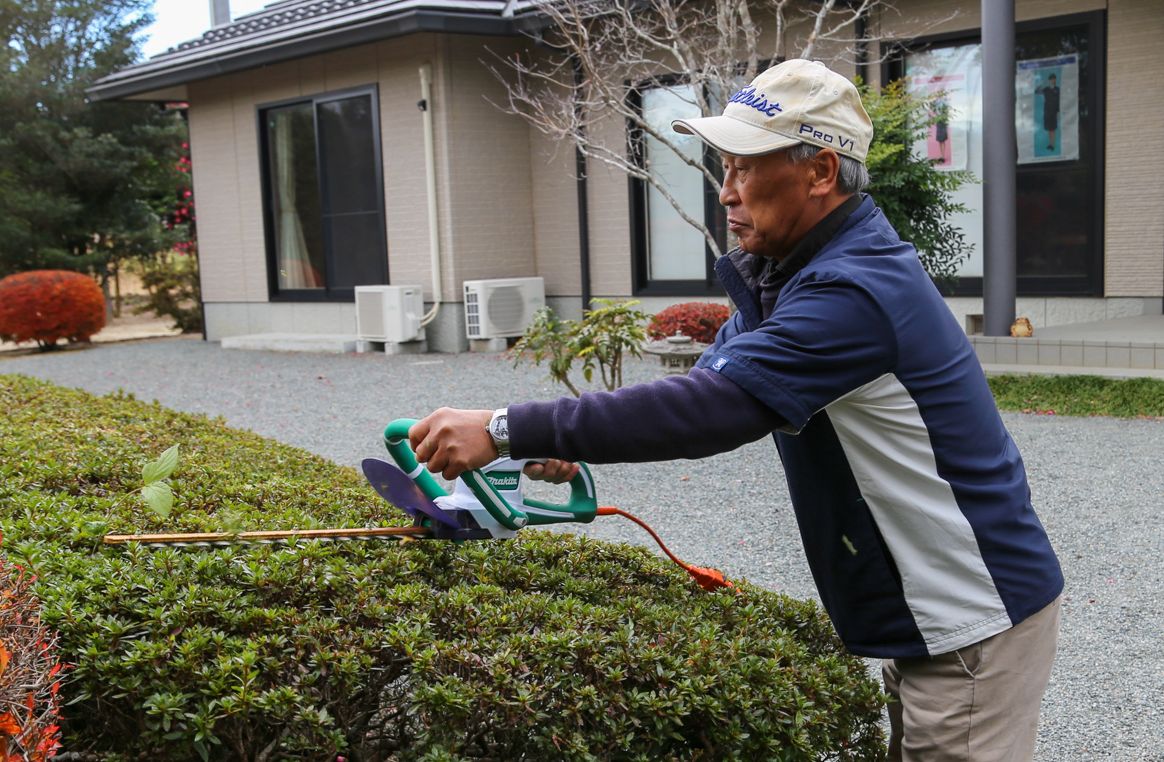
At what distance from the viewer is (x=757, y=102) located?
2203 millimetres

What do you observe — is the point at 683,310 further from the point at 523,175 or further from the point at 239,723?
the point at 239,723

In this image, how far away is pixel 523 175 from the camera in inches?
618

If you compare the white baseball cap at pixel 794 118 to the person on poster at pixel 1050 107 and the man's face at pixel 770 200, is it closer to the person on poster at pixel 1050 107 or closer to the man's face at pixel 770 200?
the man's face at pixel 770 200

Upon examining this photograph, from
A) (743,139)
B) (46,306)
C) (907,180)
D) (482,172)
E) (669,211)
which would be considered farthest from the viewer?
(46,306)

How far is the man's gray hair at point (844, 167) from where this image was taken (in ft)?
7.18

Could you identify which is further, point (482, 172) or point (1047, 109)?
point (482, 172)

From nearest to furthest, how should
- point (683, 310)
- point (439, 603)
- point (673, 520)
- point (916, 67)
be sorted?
point (439, 603)
point (673, 520)
point (683, 310)
point (916, 67)

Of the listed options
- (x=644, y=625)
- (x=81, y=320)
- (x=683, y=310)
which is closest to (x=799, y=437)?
(x=644, y=625)

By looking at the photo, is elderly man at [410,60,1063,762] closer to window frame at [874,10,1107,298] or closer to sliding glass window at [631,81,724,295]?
window frame at [874,10,1107,298]

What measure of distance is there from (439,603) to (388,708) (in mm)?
218

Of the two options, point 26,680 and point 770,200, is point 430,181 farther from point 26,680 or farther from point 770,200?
point 26,680

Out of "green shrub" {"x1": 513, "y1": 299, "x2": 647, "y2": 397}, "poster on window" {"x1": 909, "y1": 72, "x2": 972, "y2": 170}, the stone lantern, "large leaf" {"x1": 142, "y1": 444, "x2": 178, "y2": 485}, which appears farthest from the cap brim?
"poster on window" {"x1": 909, "y1": 72, "x2": 972, "y2": 170}

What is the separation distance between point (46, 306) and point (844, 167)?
18020mm

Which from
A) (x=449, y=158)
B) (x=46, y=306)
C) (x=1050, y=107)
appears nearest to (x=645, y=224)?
(x=449, y=158)
